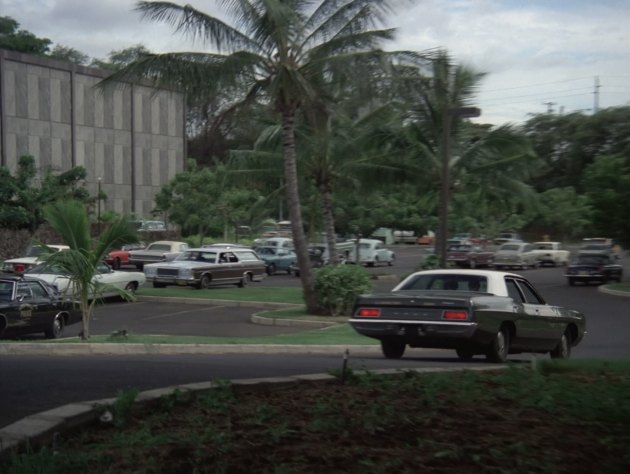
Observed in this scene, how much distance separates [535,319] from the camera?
1432 cm

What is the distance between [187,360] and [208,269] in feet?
78.6

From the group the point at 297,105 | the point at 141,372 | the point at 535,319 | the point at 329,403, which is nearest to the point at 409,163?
the point at 297,105

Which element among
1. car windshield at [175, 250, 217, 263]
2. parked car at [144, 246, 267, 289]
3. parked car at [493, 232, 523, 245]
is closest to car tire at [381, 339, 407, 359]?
parked car at [144, 246, 267, 289]

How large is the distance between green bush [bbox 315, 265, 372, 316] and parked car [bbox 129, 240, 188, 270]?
70.8 ft

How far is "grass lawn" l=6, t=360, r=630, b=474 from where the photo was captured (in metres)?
5.40

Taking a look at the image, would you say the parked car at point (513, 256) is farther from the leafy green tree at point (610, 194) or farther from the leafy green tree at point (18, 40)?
the leafy green tree at point (18, 40)

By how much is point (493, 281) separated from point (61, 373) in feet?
22.5

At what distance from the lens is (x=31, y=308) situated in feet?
63.8

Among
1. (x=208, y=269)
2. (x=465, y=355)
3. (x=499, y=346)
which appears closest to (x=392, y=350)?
(x=465, y=355)

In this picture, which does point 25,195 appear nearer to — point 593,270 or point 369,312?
point 593,270

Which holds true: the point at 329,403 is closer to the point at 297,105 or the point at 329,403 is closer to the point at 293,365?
the point at 293,365

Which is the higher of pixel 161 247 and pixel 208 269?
pixel 161 247

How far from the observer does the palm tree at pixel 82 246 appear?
18141mm

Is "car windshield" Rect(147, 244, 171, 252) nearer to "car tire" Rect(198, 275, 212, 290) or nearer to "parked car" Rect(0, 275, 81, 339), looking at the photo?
"car tire" Rect(198, 275, 212, 290)
